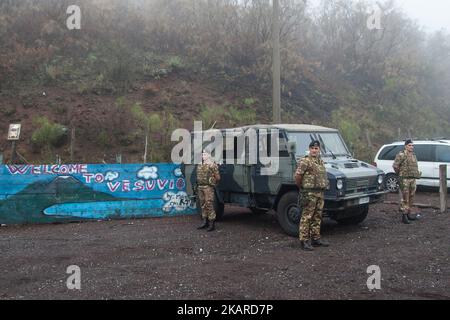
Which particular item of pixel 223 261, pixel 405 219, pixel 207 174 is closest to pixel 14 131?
pixel 207 174

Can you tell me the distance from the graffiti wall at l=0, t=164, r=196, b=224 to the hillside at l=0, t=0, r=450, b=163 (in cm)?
427

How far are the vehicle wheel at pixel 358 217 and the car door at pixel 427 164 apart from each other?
5004 millimetres

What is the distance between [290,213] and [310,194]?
105 centimetres

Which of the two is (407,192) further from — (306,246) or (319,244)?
(306,246)

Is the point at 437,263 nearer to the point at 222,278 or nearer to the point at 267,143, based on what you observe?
the point at 222,278

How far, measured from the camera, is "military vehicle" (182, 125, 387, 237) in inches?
303

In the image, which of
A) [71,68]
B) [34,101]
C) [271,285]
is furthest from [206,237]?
[71,68]

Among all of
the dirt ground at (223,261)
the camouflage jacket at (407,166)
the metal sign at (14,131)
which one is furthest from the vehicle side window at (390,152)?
the metal sign at (14,131)

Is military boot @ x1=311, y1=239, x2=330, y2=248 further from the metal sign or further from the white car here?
the metal sign

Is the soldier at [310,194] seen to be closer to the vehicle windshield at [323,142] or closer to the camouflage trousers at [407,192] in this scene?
the vehicle windshield at [323,142]

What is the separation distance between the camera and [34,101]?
1627 cm

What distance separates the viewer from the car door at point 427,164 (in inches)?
503

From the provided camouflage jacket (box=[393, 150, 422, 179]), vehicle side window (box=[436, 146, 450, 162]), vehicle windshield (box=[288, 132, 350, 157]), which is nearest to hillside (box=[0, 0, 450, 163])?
vehicle side window (box=[436, 146, 450, 162])

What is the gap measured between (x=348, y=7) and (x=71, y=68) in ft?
61.1
